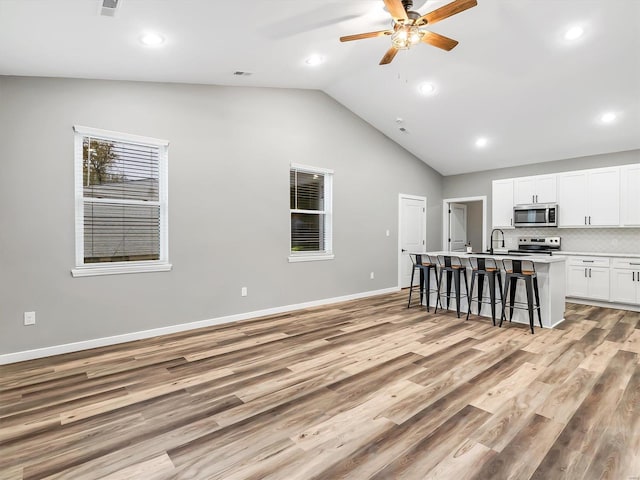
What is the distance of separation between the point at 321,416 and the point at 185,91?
13.5 ft

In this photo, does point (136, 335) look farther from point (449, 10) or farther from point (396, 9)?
point (449, 10)

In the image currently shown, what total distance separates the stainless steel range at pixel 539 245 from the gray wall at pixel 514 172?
0.25 metres

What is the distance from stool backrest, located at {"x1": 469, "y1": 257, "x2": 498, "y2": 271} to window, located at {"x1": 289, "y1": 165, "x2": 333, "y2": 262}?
2297 mm

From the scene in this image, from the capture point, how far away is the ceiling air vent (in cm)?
245

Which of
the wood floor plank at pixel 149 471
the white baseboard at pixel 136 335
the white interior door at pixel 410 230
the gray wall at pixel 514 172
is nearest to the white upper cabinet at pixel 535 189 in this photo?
the gray wall at pixel 514 172

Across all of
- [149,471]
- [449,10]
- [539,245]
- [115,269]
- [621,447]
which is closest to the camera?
[149,471]

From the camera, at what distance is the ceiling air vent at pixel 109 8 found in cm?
245

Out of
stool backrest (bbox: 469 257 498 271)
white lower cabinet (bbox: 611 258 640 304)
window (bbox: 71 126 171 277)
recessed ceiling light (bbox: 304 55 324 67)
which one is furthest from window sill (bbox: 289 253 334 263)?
white lower cabinet (bbox: 611 258 640 304)

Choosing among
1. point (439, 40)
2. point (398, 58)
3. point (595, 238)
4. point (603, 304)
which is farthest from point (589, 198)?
point (439, 40)

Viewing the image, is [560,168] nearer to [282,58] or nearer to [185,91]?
[282,58]

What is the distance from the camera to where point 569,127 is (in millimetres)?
5570

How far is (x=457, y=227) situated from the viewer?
29.1 ft

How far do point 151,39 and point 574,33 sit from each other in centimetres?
435

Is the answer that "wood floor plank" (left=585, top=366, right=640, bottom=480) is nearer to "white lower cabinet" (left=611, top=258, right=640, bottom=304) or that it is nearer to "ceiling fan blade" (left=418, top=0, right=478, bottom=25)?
"ceiling fan blade" (left=418, top=0, right=478, bottom=25)
